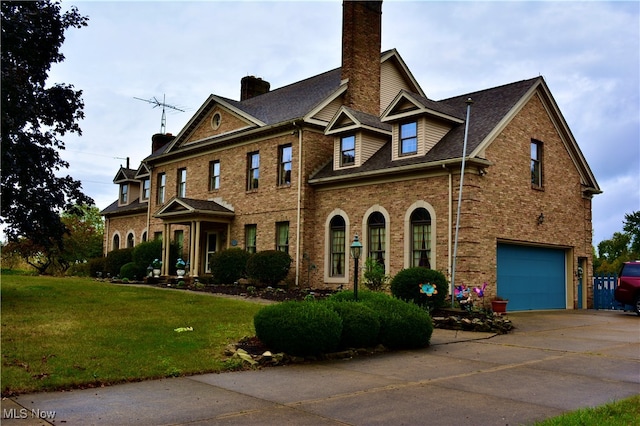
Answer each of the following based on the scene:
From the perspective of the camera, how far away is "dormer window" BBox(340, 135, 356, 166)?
22719 mm

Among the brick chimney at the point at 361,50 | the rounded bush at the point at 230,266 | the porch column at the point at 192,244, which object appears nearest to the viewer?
the brick chimney at the point at 361,50

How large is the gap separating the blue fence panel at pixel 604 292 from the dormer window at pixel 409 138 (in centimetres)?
1004

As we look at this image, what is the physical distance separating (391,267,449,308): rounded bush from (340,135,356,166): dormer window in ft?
22.5

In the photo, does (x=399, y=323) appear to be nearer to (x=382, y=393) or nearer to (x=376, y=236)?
(x=382, y=393)

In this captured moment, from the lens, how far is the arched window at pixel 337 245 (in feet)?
73.9

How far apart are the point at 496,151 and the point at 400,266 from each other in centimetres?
506

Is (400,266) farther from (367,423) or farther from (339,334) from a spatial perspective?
(367,423)

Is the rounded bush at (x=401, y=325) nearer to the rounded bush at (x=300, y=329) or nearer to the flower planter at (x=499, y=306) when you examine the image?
the rounded bush at (x=300, y=329)

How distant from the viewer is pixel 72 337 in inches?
417

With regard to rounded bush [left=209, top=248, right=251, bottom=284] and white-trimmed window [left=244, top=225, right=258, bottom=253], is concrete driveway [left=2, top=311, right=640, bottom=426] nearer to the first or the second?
rounded bush [left=209, top=248, right=251, bottom=284]

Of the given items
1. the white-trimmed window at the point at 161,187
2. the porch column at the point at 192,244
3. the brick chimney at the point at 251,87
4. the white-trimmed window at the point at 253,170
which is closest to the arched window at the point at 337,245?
the white-trimmed window at the point at 253,170

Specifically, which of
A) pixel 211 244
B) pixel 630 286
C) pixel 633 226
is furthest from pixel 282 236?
pixel 633 226

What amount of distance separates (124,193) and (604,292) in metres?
29.1

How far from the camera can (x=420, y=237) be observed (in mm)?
19781
